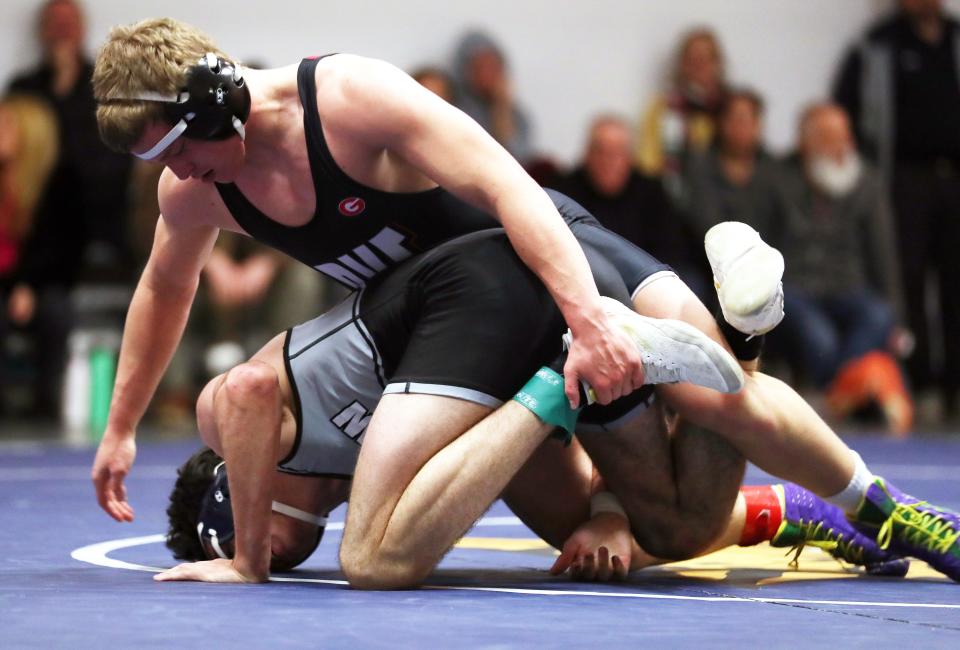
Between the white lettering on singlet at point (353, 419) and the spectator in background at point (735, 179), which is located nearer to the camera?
the white lettering on singlet at point (353, 419)

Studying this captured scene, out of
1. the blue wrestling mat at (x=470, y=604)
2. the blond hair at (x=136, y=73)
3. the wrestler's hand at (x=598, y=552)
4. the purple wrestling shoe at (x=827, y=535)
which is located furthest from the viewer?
the purple wrestling shoe at (x=827, y=535)

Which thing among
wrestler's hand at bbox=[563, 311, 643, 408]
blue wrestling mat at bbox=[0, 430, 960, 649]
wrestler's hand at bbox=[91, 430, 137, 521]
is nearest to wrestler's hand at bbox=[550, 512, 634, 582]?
blue wrestling mat at bbox=[0, 430, 960, 649]

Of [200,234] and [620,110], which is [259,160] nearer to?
[200,234]

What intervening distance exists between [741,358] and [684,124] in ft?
19.6

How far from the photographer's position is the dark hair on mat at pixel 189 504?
11.8ft

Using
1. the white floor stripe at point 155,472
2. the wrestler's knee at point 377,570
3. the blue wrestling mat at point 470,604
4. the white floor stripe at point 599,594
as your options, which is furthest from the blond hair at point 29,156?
the wrestler's knee at point 377,570

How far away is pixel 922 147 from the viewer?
30.7 ft

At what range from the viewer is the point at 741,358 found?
3.30 metres

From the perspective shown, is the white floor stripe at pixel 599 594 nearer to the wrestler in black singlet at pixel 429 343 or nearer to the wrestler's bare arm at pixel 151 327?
the wrestler's bare arm at pixel 151 327

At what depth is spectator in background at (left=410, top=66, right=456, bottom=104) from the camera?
8.02 metres

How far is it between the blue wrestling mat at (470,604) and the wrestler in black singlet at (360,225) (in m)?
0.64

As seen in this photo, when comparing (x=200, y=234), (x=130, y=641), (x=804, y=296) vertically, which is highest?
(x=804, y=296)

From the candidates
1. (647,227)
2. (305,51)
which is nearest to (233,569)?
(647,227)

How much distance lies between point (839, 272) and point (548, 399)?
18.6ft
